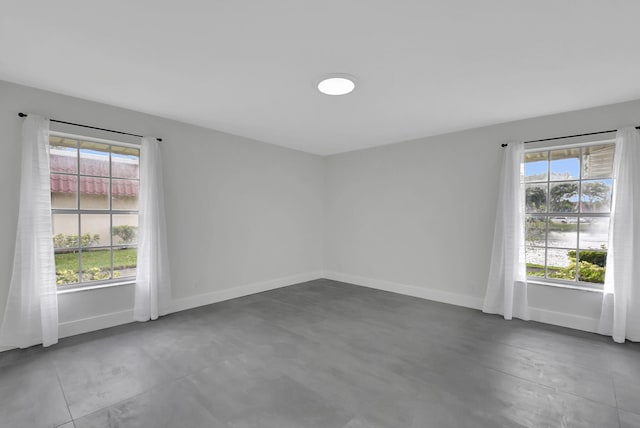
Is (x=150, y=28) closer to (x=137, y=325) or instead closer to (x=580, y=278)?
(x=137, y=325)

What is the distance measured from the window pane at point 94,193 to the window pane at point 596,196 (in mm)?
5930

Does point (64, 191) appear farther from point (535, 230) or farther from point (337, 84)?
point (535, 230)

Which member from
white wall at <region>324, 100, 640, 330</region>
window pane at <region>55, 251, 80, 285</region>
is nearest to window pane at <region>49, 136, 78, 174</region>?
window pane at <region>55, 251, 80, 285</region>

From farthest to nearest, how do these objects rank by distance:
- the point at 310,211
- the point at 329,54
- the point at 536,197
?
the point at 310,211
the point at 536,197
the point at 329,54

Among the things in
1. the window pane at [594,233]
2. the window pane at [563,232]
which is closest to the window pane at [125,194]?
the window pane at [563,232]

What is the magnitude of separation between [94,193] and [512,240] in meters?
5.27

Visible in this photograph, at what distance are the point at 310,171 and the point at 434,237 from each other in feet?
9.00

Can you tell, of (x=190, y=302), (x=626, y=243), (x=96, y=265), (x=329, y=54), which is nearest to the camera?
(x=329, y=54)

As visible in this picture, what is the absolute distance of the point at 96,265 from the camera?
3539 mm

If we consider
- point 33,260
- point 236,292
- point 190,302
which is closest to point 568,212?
point 236,292

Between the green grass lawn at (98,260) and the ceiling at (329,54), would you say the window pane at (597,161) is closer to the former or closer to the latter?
the ceiling at (329,54)

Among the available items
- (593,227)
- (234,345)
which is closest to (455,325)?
(593,227)

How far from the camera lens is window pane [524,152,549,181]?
3.90 metres

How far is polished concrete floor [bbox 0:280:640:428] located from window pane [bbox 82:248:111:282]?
0.67 m
